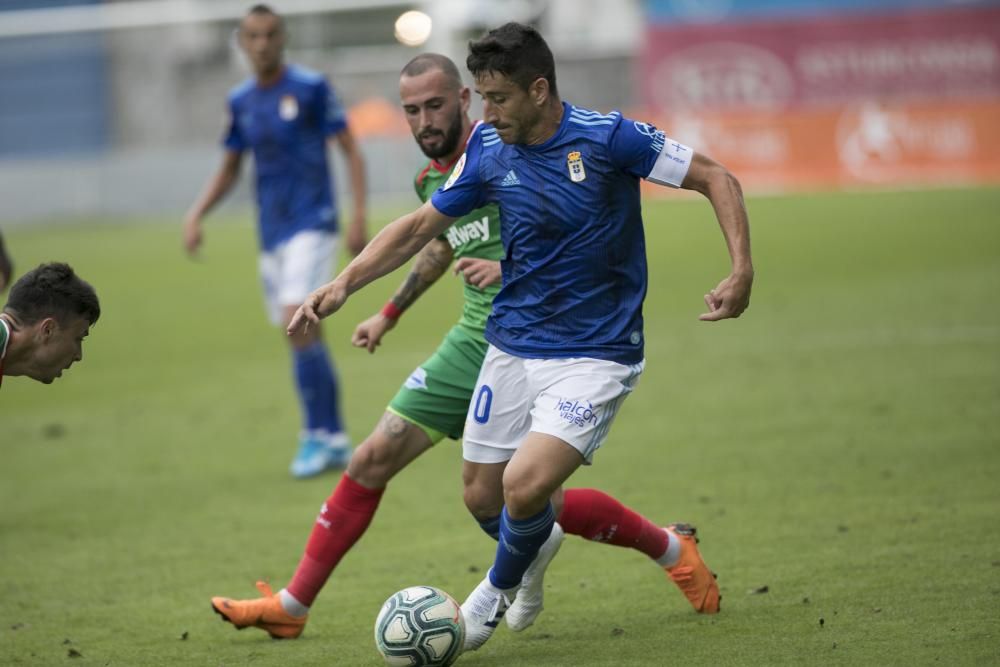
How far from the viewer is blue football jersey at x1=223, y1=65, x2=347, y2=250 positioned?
9.20 metres

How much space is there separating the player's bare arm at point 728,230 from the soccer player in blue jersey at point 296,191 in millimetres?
4310

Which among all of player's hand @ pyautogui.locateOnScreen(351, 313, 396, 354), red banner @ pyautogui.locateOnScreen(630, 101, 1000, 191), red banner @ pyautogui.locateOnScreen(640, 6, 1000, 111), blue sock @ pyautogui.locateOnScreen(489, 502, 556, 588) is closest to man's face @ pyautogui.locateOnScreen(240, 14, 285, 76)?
player's hand @ pyautogui.locateOnScreen(351, 313, 396, 354)

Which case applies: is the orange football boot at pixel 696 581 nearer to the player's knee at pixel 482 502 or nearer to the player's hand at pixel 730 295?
the player's knee at pixel 482 502

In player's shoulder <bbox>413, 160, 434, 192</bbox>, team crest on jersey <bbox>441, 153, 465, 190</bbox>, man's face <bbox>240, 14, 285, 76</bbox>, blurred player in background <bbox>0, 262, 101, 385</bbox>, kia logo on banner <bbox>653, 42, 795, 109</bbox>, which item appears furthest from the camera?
kia logo on banner <bbox>653, 42, 795, 109</bbox>

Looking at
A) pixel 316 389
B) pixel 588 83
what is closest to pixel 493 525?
pixel 316 389

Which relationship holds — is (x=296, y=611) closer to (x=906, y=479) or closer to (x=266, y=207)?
(x=906, y=479)

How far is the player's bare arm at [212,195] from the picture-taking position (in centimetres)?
934

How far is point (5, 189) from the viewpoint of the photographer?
2956 centimetres

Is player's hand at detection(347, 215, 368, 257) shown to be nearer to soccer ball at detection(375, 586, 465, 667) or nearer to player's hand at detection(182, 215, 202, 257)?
player's hand at detection(182, 215, 202, 257)

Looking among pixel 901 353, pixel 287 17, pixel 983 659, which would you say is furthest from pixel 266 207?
pixel 287 17

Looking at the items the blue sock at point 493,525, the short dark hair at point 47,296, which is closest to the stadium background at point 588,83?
the blue sock at point 493,525

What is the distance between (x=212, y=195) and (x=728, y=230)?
5.29 m

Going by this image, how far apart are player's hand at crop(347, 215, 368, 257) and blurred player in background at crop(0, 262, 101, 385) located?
3691 mm

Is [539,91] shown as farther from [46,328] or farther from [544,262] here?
[46,328]
